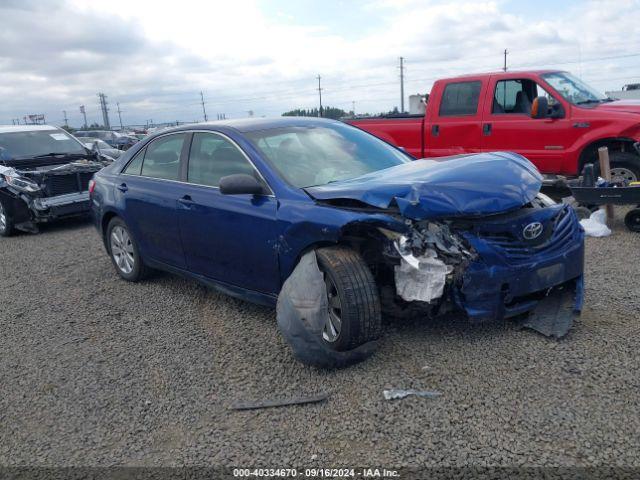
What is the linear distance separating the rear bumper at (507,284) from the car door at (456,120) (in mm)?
5237

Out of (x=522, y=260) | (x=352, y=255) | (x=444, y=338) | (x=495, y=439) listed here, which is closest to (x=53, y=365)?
(x=352, y=255)

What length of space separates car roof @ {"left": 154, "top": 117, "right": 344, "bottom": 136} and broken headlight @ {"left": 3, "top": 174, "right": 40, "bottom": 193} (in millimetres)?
4839

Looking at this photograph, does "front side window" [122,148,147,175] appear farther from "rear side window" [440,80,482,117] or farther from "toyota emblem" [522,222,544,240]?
"rear side window" [440,80,482,117]

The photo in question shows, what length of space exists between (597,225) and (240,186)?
4.84 m

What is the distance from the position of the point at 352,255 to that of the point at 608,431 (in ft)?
5.53

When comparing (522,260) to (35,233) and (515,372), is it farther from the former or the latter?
(35,233)

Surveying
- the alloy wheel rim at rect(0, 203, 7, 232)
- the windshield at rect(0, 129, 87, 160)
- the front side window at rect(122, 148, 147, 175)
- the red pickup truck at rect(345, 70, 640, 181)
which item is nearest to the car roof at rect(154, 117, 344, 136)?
Result: the front side window at rect(122, 148, 147, 175)

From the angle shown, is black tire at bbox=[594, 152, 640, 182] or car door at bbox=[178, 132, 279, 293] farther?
black tire at bbox=[594, 152, 640, 182]

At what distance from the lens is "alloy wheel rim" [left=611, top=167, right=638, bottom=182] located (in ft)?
24.3

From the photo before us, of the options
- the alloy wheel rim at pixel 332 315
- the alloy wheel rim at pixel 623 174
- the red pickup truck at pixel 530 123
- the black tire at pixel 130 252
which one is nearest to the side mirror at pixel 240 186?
the alloy wheel rim at pixel 332 315

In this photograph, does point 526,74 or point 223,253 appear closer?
point 223,253

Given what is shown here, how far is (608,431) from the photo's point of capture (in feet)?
8.81

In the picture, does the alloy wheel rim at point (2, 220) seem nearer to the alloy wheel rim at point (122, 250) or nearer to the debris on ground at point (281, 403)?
the alloy wheel rim at point (122, 250)

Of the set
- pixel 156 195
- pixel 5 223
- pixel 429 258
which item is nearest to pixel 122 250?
pixel 156 195
